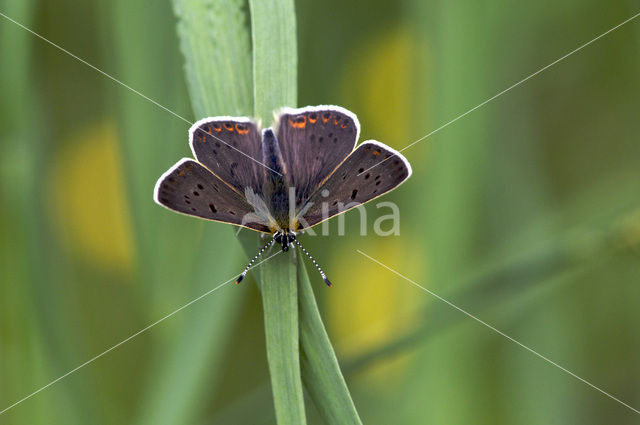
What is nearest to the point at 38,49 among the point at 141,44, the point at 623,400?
the point at 141,44

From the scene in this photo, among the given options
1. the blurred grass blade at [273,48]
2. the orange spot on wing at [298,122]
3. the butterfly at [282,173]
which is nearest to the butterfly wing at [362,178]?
the butterfly at [282,173]

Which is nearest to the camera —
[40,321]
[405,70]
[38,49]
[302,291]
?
[302,291]

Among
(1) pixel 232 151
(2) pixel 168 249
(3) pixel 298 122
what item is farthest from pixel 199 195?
(2) pixel 168 249

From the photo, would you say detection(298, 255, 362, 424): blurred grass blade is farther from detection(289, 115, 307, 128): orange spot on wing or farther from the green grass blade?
detection(289, 115, 307, 128): orange spot on wing

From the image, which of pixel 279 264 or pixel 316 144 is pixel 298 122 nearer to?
pixel 316 144

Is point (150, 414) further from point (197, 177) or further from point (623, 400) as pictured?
point (623, 400)

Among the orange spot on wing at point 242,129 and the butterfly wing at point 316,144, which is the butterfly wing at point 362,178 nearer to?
the butterfly wing at point 316,144
